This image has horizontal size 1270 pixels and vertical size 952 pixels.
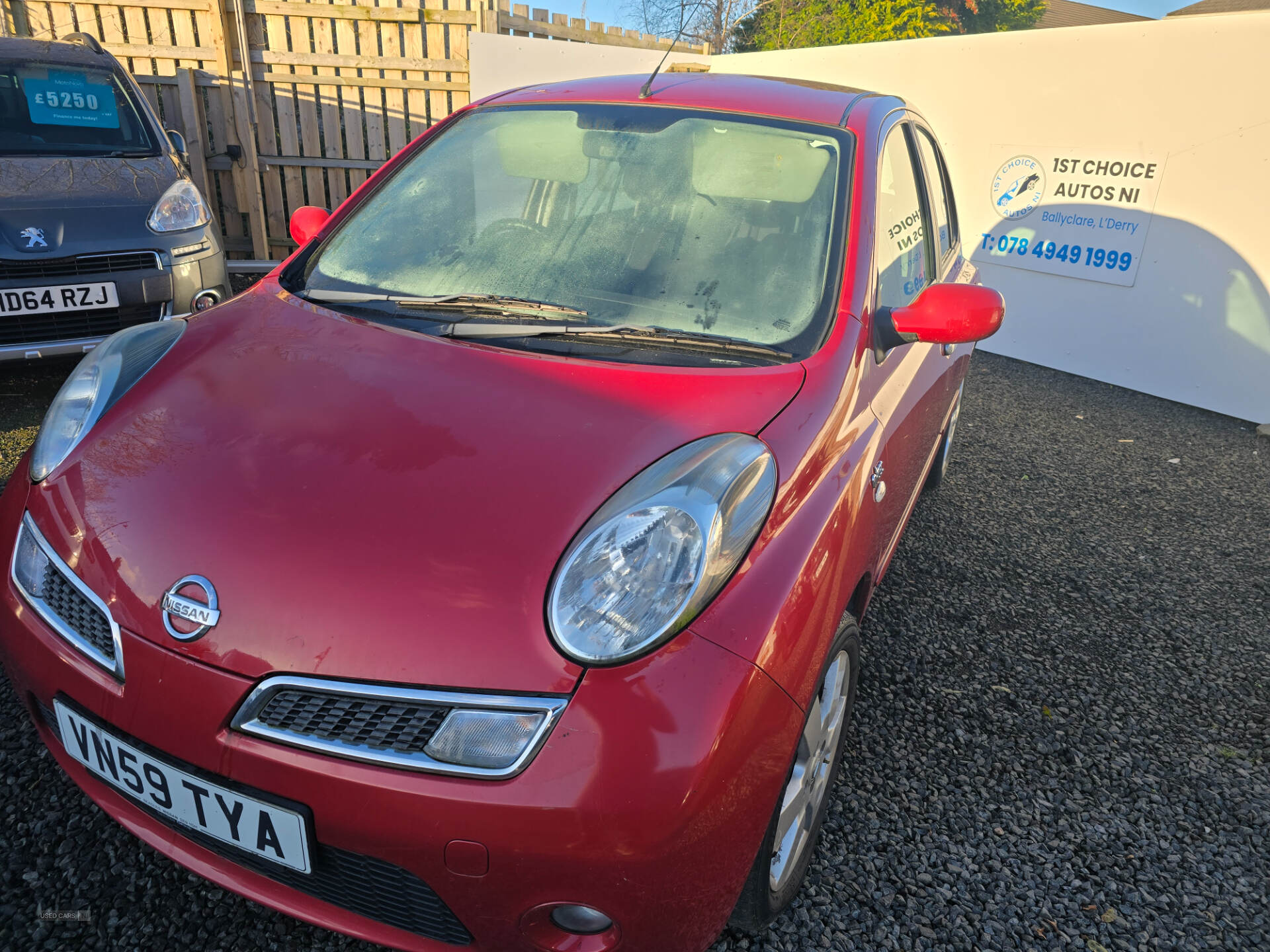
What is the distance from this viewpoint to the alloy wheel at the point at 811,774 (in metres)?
1.55

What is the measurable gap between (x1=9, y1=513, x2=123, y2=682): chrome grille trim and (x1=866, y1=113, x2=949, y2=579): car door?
1.51 m

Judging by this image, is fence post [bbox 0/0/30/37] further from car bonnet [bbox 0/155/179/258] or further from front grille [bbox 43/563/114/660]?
front grille [bbox 43/563/114/660]

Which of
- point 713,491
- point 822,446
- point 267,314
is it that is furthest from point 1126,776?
point 267,314

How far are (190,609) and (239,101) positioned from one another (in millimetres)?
7147

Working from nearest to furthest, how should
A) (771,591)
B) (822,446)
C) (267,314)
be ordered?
(771,591), (822,446), (267,314)

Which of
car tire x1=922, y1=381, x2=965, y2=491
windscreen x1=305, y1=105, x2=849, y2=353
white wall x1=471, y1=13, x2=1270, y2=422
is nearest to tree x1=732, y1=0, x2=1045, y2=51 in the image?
white wall x1=471, y1=13, x2=1270, y2=422

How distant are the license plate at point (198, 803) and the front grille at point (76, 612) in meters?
0.14

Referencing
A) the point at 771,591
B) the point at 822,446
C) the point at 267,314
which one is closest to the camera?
the point at 771,591

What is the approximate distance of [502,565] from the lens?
1286 mm

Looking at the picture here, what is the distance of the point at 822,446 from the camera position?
1.60m

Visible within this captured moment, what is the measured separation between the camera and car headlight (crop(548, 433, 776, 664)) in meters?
1.24

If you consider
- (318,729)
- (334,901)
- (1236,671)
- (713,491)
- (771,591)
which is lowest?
(1236,671)

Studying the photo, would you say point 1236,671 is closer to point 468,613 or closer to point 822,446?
point 822,446

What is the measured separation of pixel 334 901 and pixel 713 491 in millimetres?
879
